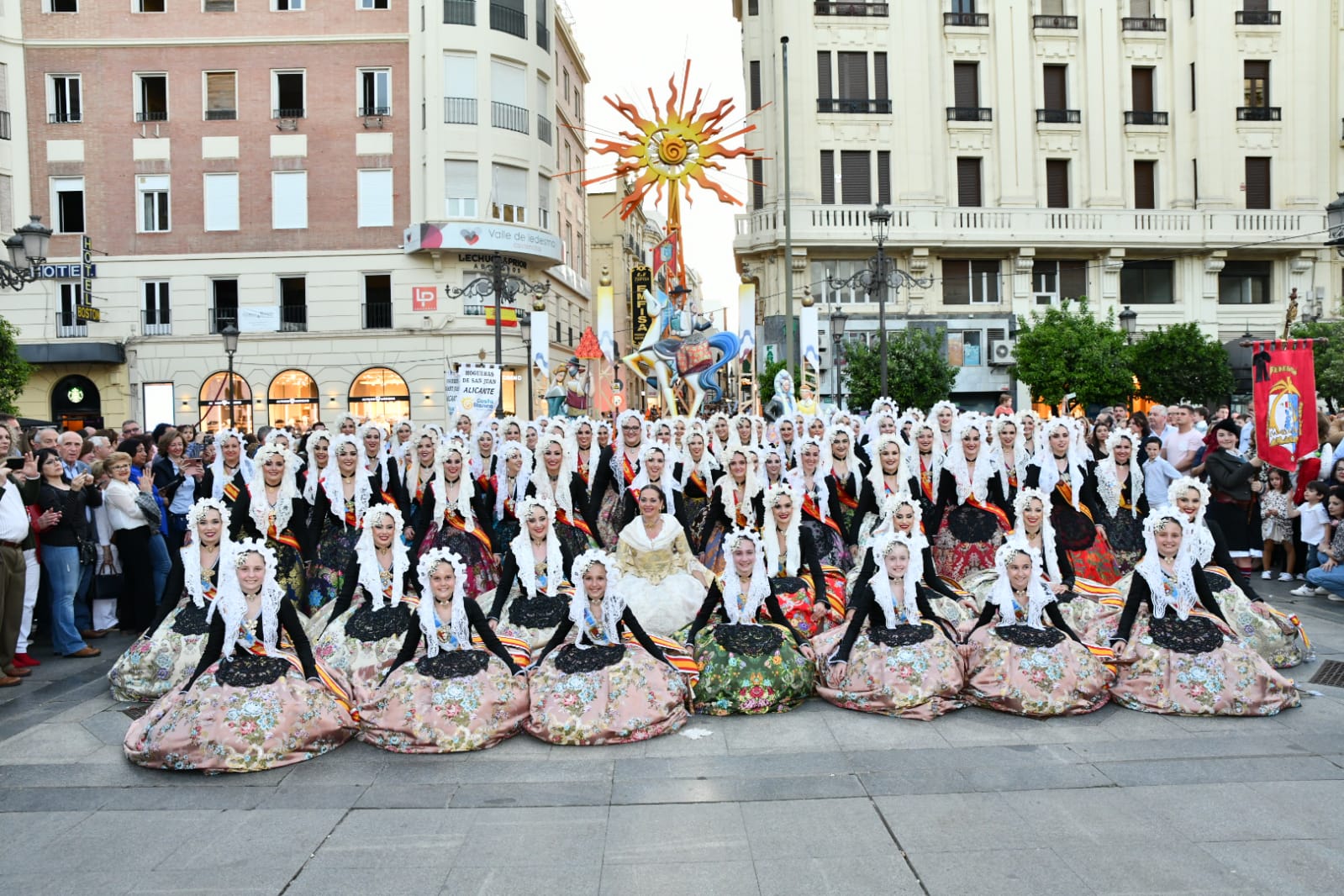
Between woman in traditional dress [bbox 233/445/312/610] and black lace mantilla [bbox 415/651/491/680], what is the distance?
297cm

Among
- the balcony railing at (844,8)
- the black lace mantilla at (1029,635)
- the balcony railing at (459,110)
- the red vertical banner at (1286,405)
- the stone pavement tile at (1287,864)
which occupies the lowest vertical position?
the stone pavement tile at (1287,864)

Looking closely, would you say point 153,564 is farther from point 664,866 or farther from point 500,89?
point 500,89

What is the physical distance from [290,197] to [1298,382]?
27272 mm

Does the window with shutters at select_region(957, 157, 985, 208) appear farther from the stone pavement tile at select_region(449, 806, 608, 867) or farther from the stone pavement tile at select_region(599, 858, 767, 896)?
the stone pavement tile at select_region(599, 858, 767, 896)

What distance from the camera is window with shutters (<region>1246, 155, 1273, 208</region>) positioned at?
34.3 meters

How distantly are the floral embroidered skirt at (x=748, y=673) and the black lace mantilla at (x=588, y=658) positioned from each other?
696mm

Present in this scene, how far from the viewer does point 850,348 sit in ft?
91.0

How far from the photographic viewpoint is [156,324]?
3048 cm

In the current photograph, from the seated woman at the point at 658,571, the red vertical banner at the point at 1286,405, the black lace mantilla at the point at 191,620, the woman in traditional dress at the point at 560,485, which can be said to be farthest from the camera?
the red vertical banner at the point at 1286,405

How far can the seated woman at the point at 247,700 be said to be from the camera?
6.10 metres

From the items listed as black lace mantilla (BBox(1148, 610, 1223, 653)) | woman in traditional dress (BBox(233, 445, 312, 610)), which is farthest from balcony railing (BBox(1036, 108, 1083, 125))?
woman in traditional dress (BBox(233, 445, 312, 610))

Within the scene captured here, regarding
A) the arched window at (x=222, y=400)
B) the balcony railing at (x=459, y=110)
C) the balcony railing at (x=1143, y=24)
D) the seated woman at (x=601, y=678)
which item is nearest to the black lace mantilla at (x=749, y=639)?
the seated woman at (x=601, y=678)

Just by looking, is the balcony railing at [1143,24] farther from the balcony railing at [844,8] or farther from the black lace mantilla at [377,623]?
the black lace mantilla at [377,623]

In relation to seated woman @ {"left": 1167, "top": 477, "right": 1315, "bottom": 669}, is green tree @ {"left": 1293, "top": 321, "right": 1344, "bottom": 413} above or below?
above
